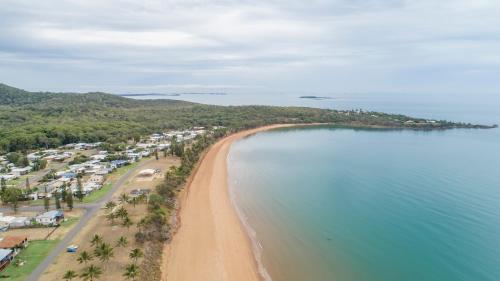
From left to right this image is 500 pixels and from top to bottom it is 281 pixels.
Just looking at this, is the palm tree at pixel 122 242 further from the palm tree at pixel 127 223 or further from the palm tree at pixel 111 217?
the palm tree at pixel 111 217

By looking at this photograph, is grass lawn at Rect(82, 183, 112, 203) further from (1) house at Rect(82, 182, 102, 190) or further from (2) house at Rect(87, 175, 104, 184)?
(2) house at Rect(87, 175, 104, 184)

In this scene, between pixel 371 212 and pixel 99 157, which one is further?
pixel 99 157

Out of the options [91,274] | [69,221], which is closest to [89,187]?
[69,221]

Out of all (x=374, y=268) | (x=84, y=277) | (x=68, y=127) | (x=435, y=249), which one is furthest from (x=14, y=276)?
(x=68, y=127)

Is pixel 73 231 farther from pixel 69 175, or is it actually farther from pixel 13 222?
pixel 69 175

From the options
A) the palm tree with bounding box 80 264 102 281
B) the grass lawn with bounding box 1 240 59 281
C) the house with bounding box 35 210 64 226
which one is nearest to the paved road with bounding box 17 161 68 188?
the house with bounding box 35 210 64 226

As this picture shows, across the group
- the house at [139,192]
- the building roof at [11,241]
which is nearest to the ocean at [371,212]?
the house at [139,192]
